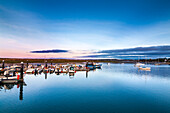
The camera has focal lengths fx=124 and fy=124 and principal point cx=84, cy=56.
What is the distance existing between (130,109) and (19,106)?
52.3 feet

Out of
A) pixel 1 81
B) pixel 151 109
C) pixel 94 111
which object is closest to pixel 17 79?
pixel 1 81

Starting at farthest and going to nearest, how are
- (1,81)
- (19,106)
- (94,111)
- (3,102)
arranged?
(1,81) → (3,102) → (19,106) → (94,111)

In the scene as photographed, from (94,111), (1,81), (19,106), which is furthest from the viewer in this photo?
(1,81)

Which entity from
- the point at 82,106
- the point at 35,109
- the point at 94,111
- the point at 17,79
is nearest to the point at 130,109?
the point at 94,111

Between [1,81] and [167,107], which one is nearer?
[167,107]

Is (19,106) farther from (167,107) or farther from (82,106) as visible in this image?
(167,107)

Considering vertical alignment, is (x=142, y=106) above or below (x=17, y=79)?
below

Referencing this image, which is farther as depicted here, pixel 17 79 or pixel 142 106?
pixel 17 79

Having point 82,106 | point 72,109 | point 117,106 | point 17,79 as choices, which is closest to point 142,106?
point 117,106

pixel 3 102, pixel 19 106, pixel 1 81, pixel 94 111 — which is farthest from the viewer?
pixel 1 81

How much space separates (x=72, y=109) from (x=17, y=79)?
23.2 metres

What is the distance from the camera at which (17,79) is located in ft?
110

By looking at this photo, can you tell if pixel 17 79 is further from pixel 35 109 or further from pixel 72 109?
pixel 72 109

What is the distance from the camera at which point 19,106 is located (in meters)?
18.1
